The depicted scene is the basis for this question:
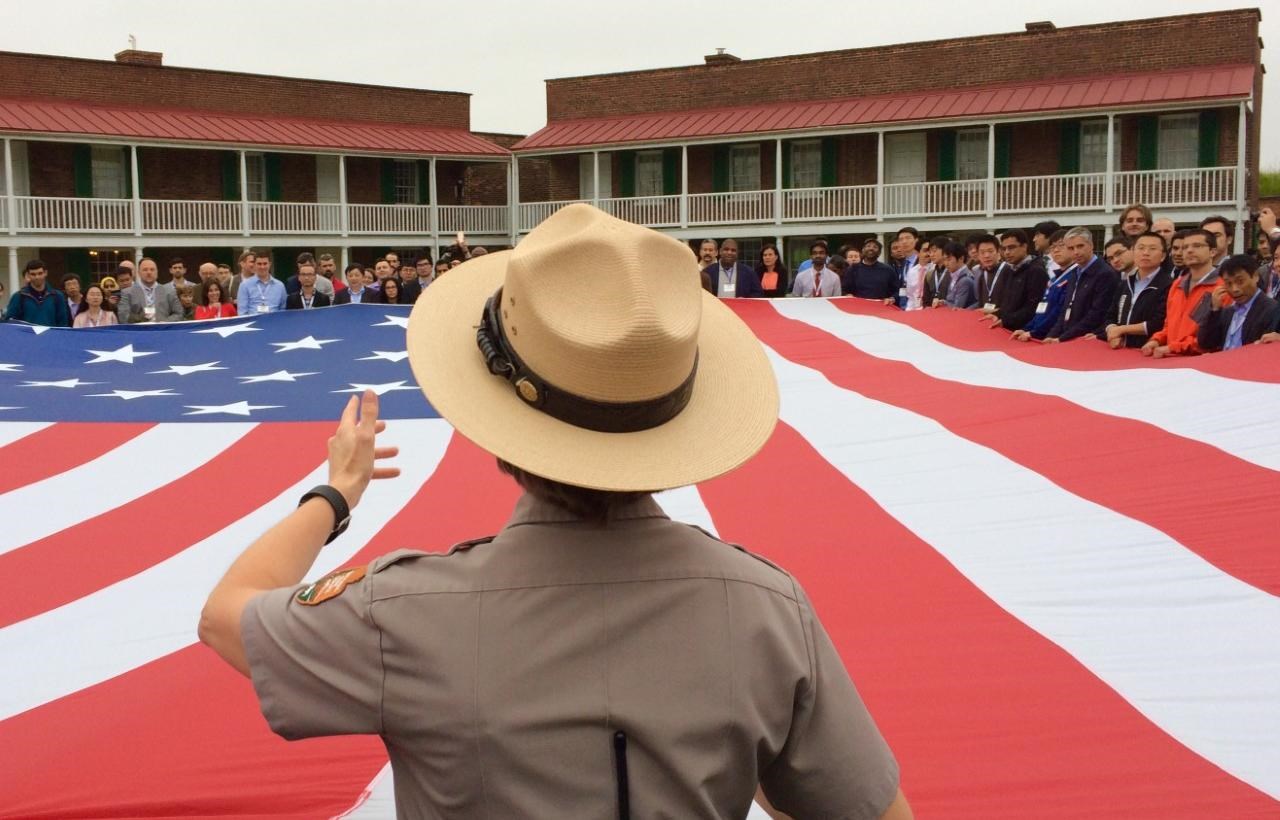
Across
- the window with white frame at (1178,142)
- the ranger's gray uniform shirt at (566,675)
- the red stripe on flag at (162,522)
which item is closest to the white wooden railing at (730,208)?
the window with white frame at (1178,142)

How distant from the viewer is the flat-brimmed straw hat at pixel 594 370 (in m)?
1.33

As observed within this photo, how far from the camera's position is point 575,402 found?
1.36 m

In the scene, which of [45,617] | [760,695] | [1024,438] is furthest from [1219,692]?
[45,617]

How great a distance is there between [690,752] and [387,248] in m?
28.7

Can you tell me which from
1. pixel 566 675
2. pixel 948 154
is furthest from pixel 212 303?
pixel 948 154

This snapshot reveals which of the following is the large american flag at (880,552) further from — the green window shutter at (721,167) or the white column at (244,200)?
the green window shutter at (721,167)

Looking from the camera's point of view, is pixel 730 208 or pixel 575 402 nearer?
pixel 575 402

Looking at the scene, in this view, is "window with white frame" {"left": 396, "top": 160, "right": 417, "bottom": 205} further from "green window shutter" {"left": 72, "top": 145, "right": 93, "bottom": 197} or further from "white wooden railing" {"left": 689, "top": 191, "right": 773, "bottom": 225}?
"white wooden railing" {"left": 689, "top": 191, "right": 773, "bottom": 225}

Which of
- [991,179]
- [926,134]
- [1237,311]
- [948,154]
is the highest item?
[926,134]

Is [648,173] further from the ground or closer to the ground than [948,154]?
closer to the ground

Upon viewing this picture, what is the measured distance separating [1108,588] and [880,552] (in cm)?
63

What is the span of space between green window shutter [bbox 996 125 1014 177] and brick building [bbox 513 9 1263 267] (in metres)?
0.04

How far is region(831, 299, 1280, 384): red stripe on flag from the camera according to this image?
4.87 m

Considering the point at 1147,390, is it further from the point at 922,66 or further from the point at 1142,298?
the point at 922,66
